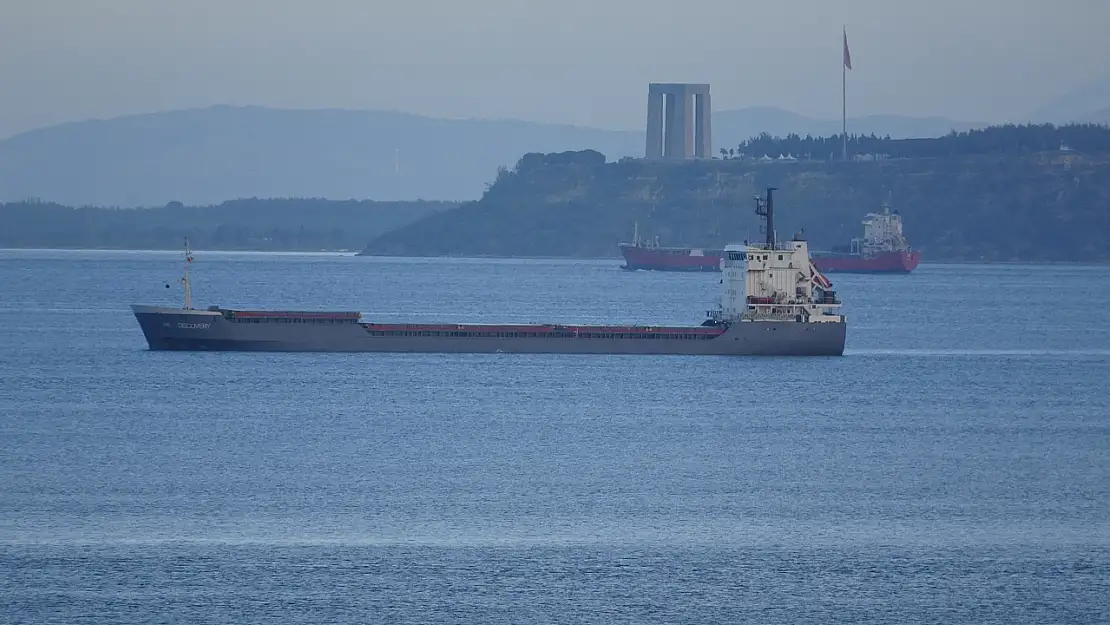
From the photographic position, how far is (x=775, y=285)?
62969 millimetres

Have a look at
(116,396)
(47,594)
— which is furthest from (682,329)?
(47,594)

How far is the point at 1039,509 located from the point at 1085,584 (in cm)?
693

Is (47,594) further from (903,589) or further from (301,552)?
(903,589)

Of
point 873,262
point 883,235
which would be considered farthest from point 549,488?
point 873,262

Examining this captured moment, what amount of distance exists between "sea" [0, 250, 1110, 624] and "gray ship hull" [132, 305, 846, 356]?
0.72m

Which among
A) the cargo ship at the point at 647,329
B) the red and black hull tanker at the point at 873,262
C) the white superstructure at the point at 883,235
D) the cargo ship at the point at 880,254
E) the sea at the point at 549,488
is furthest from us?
the red and black hull tanker at the point at 873,262

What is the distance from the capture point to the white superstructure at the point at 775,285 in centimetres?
6281

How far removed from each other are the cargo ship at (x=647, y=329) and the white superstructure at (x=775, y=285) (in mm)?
38

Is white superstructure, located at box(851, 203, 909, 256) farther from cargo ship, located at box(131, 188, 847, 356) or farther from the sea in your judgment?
cargo ship, located at box(131, 188, 847, 356)

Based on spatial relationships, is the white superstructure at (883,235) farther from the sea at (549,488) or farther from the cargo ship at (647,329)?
the cargo ship at (647,329)

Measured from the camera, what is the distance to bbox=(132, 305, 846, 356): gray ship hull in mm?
62375

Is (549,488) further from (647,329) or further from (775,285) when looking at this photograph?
(647,329)

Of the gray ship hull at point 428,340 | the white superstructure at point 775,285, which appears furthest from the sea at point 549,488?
the white superstructure at point 775,285

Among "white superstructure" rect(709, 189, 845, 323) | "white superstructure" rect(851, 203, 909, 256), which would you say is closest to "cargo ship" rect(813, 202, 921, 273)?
"white superstructure" rect(851, 203, 909, 256)
